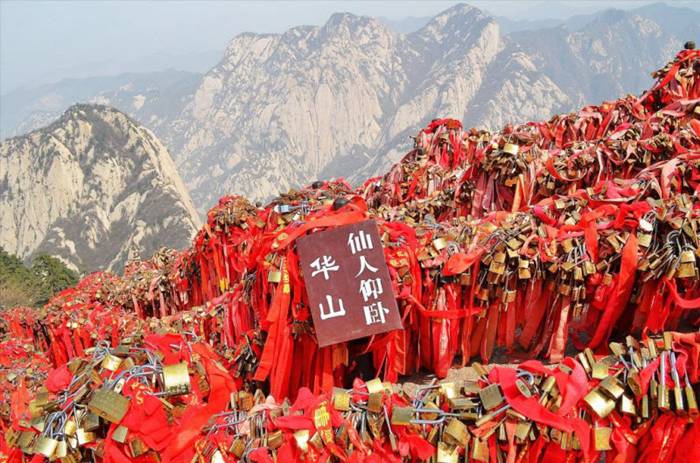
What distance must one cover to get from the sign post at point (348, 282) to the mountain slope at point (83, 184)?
3319 inches

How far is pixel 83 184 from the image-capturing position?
93.6m

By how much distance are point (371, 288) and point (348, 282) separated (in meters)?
0.16

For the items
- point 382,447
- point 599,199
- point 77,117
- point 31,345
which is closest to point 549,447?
point 382,447

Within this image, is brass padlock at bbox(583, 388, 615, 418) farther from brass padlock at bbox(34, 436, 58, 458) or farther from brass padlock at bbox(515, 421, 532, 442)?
brass padlock at bbox(34, 436, 58, 458)

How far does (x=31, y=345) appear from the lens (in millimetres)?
8930

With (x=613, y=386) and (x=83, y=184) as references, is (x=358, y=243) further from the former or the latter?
(x=83, y=184)

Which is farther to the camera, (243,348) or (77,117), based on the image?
→ (77,117)

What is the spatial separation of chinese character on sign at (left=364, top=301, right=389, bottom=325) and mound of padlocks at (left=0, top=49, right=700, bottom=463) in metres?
0.22

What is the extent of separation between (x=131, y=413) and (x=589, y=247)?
3117 millimetres

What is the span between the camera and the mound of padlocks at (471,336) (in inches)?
97.0

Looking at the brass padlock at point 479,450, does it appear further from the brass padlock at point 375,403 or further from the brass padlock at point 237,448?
the brass padlock at point 237,448

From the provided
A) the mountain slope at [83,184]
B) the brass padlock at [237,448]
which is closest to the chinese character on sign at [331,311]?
the brass padlock at [237,448]

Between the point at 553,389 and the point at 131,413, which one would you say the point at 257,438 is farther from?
the point at 553,389

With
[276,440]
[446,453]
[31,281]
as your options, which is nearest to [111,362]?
[276,440]
